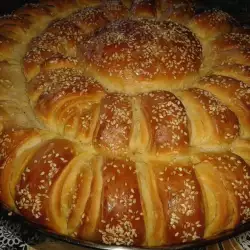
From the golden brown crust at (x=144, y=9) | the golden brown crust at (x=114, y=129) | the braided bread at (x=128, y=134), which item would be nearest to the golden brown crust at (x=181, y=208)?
the braided bread at (x=128, y=134)

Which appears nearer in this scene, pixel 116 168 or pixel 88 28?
pixel 116 168

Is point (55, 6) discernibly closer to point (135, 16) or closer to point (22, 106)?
point (135, 16)

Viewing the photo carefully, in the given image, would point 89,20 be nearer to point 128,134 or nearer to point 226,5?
point 128,134

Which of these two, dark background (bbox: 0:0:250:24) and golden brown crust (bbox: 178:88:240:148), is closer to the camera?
golden brown crust (bbox: 178:88:240:148)

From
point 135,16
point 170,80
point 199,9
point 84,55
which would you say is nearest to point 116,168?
point 170,80

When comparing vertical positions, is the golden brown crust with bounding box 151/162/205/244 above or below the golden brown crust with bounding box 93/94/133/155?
below

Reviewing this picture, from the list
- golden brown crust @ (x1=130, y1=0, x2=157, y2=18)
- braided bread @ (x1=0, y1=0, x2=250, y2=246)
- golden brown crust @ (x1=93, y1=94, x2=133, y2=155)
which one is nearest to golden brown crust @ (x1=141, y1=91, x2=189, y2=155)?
braided bread @ (x1=0, y1=0, x2=250, y2=246)

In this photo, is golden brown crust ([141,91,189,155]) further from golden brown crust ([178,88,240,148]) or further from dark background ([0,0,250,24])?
dark background ([0,0,250,24])

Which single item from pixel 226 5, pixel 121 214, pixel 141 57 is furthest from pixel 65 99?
pixel 226 5

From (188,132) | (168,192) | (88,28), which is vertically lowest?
(168,192)
